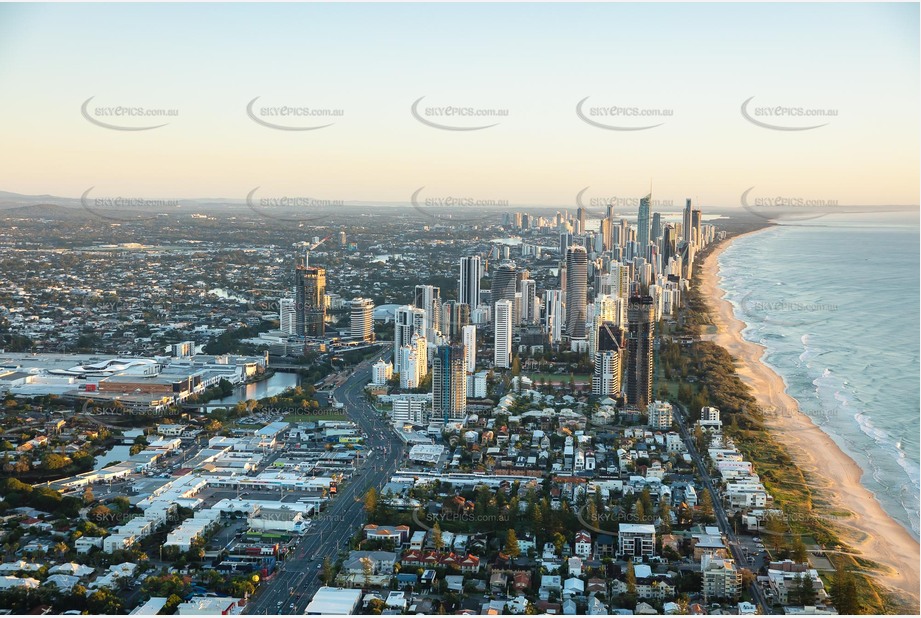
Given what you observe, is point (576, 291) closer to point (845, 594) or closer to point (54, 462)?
point (54, 462)

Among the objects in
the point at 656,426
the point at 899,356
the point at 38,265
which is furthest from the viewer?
the point at 38,265

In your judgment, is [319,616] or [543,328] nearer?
[319,616]

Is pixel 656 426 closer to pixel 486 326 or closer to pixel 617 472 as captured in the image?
pixel 617 472

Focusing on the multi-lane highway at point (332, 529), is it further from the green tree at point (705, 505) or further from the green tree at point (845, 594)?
the green tree at point (845, 594)

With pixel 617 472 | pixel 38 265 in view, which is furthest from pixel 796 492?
pixel 38 265

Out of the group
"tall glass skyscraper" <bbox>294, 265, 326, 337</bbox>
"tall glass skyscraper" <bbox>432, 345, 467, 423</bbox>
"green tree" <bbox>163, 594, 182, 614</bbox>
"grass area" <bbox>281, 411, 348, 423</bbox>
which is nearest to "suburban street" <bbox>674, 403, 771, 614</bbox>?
"tall glass skyscraper" <bbox>432, 345, 467, 423</bbox>

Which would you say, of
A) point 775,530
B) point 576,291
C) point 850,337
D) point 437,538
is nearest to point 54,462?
point 437,538
